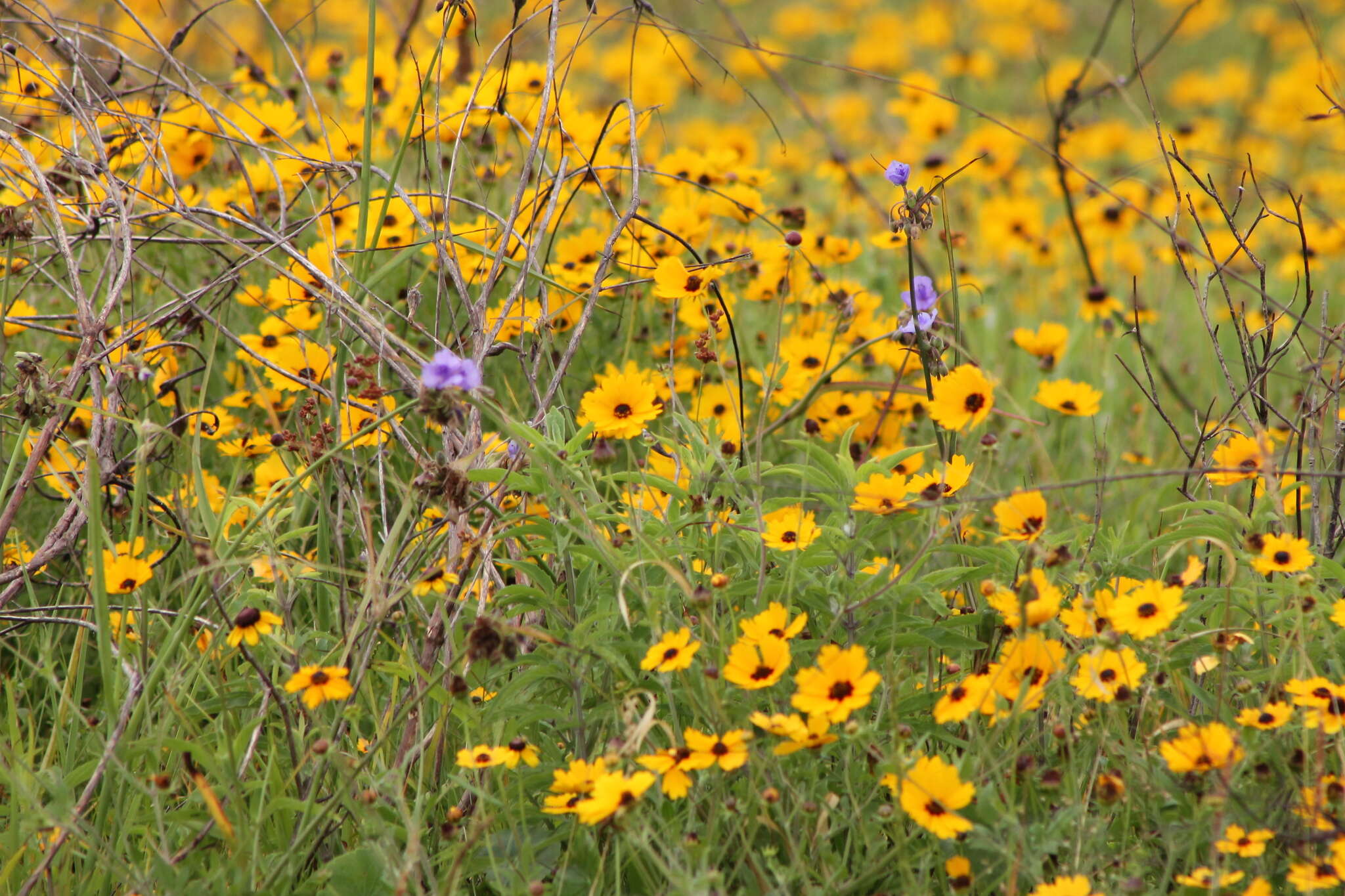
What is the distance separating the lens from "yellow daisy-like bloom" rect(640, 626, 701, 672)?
1.21 m

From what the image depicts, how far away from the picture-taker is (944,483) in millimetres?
1461

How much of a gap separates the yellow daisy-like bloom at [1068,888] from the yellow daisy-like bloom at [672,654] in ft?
1.28

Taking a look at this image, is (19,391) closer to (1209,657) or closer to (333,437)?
(333,437)

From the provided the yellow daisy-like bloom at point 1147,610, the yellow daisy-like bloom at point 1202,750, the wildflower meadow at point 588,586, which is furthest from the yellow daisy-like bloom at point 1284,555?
the yellow daisy-like bloom at point 1202,750

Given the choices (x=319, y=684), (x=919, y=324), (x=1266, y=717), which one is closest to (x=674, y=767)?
(x=319, y=684)

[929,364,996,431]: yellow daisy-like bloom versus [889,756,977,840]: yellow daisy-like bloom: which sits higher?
[929,364,996,431]: yellow daisy-like bloom

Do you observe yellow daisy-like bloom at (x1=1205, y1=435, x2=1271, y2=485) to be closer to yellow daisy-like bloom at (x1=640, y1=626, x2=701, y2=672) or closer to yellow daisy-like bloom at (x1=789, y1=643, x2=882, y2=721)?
yellow daisy-like bloom at (x1=789, y1=643, x2=882, y2=721)

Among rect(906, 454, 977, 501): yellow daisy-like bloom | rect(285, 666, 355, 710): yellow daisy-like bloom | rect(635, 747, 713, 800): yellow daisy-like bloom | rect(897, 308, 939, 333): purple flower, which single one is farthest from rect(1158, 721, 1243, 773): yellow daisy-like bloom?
rect(285, 666, 355, 710): yellow daisy-like bloom

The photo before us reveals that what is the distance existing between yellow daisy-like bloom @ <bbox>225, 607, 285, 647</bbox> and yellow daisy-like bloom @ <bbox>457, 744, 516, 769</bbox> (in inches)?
9.6

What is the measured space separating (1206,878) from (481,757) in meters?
0.72

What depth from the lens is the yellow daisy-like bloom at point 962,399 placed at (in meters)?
1.43

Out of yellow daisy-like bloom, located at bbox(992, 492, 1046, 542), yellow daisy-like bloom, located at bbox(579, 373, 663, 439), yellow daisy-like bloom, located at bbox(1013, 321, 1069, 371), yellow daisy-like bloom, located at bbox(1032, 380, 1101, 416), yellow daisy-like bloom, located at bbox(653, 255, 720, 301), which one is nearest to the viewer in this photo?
yellow daisy-like bloom, located at bbox(992, 492, 1046, 542)

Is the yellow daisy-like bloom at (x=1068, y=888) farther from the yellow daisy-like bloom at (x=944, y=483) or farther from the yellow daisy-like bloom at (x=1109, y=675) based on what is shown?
the yellow daisy-like bloom at (x=944, y=483)

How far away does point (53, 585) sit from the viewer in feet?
6.49
